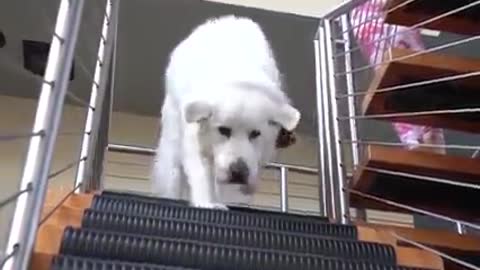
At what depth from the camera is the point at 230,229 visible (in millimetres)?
1427

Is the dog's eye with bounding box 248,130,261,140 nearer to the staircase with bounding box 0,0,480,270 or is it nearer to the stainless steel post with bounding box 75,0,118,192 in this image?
the staircase with bounding box 0,0,480,270

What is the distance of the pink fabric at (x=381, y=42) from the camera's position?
6.91 ft

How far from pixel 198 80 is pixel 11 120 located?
2.05 m

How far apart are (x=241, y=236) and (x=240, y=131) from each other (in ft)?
2.28

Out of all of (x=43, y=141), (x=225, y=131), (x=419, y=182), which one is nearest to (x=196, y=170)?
(x=225, y=131)

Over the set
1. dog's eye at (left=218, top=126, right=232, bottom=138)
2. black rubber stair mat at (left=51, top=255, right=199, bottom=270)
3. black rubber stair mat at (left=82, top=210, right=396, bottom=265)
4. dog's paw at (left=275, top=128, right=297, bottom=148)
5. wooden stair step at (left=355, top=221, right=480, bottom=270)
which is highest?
dog's paw at (left=275, top=128, right=297, bottom=148)

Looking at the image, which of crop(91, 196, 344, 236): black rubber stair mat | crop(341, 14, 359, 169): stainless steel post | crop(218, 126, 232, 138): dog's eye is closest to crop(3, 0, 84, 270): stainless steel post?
crop(91, 196, 344, 236): black rubber stair mat

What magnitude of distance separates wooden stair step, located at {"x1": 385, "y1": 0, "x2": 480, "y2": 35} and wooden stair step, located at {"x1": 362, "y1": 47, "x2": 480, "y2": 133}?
2.7 inches

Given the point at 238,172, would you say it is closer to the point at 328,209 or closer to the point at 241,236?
the point at 328,209

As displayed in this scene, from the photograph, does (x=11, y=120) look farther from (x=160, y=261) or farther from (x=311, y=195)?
(x=160, y=261)

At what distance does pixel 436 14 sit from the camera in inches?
67.4

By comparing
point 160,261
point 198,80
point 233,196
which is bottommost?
point 160,261

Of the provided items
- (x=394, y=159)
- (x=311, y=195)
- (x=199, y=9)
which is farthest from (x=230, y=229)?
(x=311, y=195)

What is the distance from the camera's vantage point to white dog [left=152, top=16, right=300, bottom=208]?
2.02 meters
